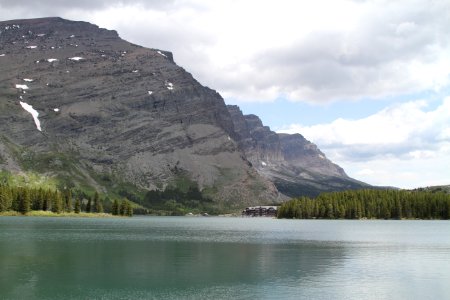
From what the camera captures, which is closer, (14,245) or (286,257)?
(286,257)

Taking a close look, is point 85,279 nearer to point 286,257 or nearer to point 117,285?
point 117,285

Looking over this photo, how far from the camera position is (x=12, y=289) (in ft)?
180

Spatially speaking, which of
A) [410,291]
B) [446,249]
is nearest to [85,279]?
[410,291]

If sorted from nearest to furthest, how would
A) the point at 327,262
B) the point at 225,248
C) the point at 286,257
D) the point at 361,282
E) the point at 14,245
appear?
the point at 361,282, the point at 327,262, the point at 286,257, the point at 14,245, the point at 225,248

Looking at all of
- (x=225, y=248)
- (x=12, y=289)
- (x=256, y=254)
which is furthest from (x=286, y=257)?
(x=12, y=289)

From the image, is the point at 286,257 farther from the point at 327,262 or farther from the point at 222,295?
the point at 222,295

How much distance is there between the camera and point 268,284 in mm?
61750

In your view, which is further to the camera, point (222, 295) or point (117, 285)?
point (117, 285)

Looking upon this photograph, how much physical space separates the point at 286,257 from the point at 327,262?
27.6 feet

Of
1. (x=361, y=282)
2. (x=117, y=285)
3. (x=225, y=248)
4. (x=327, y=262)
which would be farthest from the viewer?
(x=225, y=248)

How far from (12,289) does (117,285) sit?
11.3 metres

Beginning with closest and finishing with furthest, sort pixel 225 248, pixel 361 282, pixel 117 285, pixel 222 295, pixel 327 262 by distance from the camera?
pixel 222 295 → pixel 117 285 → pixel 361 282 → pixel 327 262 → pixel 225 248

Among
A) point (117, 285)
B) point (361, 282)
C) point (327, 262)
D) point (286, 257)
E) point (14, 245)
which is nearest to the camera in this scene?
point (117, 285)

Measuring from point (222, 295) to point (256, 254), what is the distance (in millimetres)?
39489
